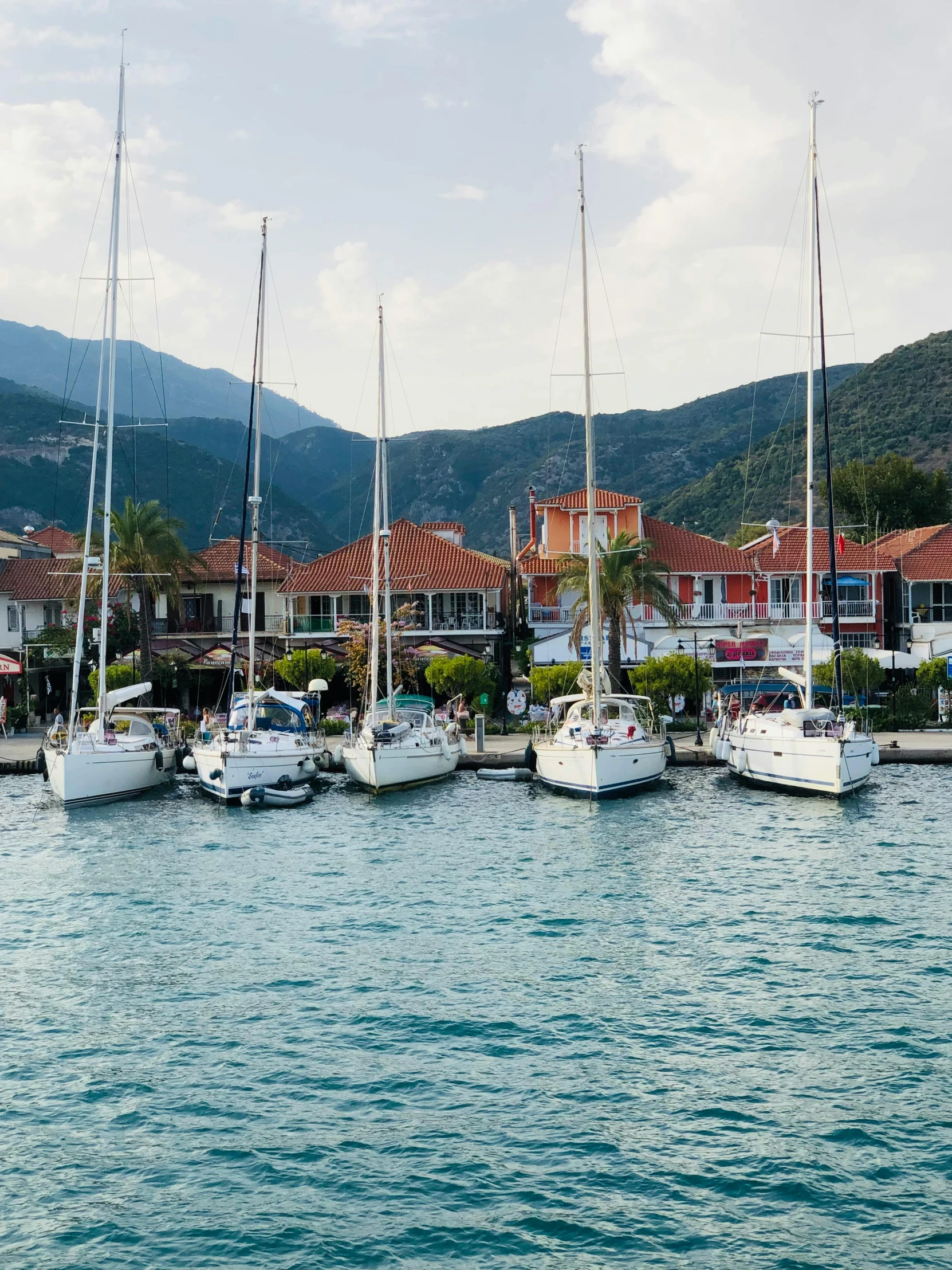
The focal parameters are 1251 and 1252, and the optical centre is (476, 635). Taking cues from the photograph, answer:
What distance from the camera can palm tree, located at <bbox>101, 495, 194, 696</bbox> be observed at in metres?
51.4

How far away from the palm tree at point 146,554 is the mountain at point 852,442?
2208 inches

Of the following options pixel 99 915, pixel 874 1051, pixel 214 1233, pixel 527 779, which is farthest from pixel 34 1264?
pixel 527 779

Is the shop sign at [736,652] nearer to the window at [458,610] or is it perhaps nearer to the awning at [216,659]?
the window at [458,610]

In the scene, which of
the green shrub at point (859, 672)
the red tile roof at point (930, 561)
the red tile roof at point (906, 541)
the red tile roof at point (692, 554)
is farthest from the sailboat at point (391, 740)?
the red tile roof at point (906, 541)

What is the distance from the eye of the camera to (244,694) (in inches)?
1614

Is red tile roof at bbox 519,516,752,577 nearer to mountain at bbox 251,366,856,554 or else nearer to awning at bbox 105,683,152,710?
awning at bbox 105,683,152,710

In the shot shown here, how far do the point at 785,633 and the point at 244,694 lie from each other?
93.2 ft

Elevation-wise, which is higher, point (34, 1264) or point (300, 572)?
point (300, 572)

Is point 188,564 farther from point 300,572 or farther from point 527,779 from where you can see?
point 527,779

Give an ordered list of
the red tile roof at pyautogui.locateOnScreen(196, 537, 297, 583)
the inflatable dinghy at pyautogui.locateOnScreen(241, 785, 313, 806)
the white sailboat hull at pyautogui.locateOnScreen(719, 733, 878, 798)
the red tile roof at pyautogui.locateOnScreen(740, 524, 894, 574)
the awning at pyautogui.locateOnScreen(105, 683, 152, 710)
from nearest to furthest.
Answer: the white sailboat hull at pyautogui.locateOnScreen(719, 733, 878, 798) < the inflatable dinghy at pyautogui.locateOnScreen(241, 785, 313, 806) < the awning at pyautogui.locateOnScreen(105, 683, 152, 710) < the red tile roof at pyautogui.locateOnScreen(740, 524, 894, 574) < the red tile roof at pyautogui.locateOnScreen(196, 537, 297, 583)

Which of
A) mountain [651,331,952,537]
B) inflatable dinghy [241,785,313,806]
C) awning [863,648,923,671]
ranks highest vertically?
mountain [651,331,952,537]

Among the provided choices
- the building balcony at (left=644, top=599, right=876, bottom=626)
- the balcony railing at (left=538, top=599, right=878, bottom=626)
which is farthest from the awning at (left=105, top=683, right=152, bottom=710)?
the building balcony at (left=644, top=599, right=876, bottom=626)

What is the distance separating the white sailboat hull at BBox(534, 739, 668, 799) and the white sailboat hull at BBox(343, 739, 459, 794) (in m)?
3.84

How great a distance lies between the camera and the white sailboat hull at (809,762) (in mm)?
34688
